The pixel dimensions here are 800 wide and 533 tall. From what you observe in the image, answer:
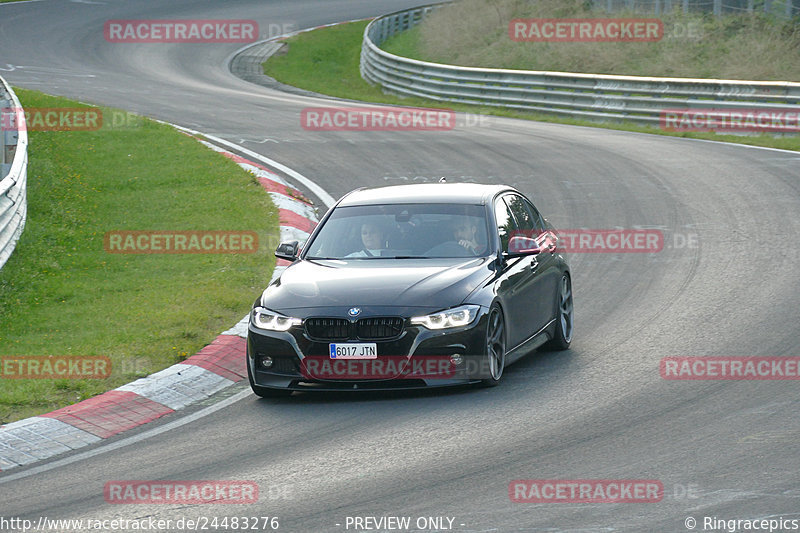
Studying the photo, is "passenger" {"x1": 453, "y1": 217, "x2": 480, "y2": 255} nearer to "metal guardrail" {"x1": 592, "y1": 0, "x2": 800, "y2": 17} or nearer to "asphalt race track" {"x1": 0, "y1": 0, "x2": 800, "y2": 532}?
"asphalt race track" {"x1": 0, "y1": 0, "x2": 800, "y2": 532}

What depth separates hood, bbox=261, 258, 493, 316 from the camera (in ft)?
29.6

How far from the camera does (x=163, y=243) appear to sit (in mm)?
15062

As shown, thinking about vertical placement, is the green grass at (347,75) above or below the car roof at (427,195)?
below

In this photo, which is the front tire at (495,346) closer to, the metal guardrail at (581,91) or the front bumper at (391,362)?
the front bumper at (391,362)

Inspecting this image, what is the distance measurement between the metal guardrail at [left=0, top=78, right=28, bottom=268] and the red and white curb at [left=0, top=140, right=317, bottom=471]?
3.63 metres

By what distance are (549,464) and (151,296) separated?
6.47m

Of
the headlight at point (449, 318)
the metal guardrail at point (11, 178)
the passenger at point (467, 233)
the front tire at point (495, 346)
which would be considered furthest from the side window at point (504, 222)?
the metal guardrail at point (11, 178)

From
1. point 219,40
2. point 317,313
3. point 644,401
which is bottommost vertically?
point 219,40

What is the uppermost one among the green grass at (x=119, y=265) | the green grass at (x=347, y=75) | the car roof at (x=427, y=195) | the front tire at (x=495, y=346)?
the car roof at (x=427, y=195)

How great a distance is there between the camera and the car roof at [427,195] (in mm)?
10492

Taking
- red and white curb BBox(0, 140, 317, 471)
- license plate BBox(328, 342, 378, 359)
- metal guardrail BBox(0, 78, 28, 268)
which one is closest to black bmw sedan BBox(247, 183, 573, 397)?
license plate BBox(328, 342, 378, 359)

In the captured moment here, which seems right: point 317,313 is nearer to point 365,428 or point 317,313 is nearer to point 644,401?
point 365,428

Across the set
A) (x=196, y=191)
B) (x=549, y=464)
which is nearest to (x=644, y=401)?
(x=549, y=464)

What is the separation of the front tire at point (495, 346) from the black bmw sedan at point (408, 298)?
1 centimetres
